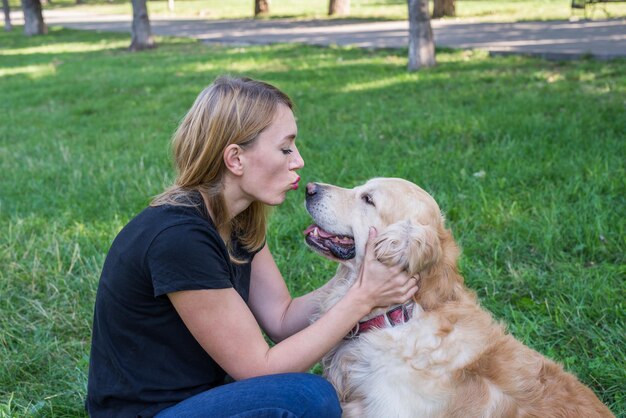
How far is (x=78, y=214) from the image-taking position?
521 centimetres

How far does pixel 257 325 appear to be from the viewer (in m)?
2.51

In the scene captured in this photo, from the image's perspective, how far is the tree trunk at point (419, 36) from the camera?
10.3m

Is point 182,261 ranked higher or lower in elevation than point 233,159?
lower

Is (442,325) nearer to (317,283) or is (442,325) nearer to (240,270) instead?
(240,270)

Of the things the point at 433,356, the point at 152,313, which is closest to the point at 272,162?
the point at 152,313

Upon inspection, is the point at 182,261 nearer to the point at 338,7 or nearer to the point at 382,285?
the point at 382,285

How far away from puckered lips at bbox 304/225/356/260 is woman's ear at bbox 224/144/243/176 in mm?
475

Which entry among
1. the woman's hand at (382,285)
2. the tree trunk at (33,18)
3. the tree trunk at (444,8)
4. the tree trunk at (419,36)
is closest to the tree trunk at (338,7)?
the tree trunk at (444,8)

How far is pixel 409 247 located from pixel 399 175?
290 centimetres

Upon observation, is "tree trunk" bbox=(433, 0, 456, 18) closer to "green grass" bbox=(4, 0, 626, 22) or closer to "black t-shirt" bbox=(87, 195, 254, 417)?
"green grass" bbox=(4, 0, 626, 22)

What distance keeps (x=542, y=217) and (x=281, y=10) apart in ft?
76.7

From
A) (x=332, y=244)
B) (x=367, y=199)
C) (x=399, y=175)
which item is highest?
(x=367, y=199)

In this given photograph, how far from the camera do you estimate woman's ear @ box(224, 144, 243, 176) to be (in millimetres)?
2559

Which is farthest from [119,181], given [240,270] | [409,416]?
[409,416]
